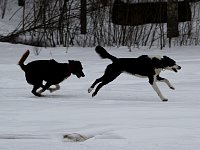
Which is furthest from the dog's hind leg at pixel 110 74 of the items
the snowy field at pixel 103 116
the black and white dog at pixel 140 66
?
the snowy field at pixel 103 116

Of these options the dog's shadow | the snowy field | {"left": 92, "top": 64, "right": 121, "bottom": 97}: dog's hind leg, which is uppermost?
{"left": 92, "top": 64, "right": 121, "bottom": 97}: dog's hind leg

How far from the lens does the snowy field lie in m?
5.14

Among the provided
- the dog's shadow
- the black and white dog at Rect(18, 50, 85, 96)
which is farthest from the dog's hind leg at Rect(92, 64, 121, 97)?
the black and white dog at Rect(18, 50, 85, 96)

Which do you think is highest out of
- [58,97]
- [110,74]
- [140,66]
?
[140,66]

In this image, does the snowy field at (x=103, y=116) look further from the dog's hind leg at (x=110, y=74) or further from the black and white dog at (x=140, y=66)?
the black and white dog at (x=140, y=66)

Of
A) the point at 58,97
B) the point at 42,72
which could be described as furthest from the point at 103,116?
the point at 42,72

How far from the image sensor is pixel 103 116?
6.79m

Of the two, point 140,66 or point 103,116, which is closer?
point 103,116

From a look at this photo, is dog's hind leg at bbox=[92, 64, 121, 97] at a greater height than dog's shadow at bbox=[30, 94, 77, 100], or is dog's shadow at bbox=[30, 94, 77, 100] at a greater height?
dog's hind leg at bbox=[92, 64, 121, 97]

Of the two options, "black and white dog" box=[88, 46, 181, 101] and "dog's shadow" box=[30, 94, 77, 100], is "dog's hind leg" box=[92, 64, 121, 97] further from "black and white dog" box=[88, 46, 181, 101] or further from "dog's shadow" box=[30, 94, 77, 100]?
"dog's shadow" box=[30, 94, 77, 100]

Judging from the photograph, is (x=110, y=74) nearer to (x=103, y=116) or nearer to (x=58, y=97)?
(x=58, y=97)

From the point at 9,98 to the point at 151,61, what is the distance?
8.60ft

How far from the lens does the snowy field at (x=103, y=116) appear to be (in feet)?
16.9

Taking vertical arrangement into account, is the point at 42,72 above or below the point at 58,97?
above
